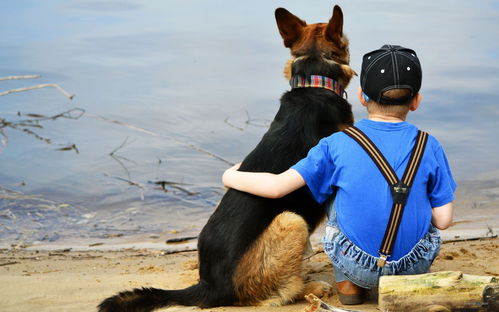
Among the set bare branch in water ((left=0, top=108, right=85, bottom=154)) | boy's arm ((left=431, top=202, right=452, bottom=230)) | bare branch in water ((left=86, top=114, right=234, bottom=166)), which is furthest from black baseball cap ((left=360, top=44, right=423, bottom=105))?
bare branch in water ((left=0, top=108, right=85, bottom=154))

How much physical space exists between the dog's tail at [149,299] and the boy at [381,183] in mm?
873

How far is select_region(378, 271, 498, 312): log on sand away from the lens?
358 cm

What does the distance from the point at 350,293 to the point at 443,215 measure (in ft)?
2.42

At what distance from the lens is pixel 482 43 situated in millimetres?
14055

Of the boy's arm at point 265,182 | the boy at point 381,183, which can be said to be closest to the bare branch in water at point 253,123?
the boy's arm at point 265,182

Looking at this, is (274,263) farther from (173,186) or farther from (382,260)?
(173,186)

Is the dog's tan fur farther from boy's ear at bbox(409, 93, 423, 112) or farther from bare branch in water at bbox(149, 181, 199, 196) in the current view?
bare branch in water at bbox(149, 181, 199, 196)

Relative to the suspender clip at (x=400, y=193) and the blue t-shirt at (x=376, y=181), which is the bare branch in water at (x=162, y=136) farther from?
the suspender clip at (x=400, y=193)

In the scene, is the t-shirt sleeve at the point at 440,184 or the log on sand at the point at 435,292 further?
the t-shirt sleeve at the point at 440,184

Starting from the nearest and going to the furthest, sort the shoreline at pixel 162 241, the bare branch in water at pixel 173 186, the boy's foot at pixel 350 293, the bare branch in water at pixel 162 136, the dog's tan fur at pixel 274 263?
1. the boy's foot at pixel 350 293
2. the dog's tan fur at pixel 274 263
3. the shoreline at pixel 162 241
4. the bare branch in water at pixel 173 186
5. the bare branch in water at pixel 162 136

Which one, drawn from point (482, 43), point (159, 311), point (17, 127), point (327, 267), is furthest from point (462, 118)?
point (159, 311)

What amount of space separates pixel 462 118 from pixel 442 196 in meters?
6.89

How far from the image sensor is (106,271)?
612 cm

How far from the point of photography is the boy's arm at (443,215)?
4.09 metres
